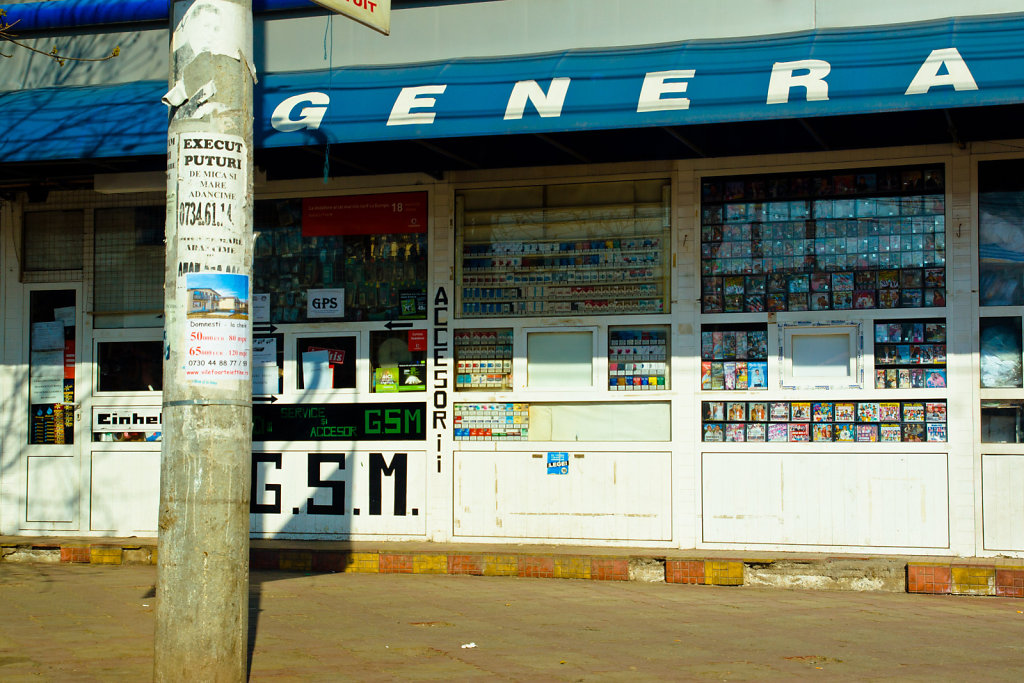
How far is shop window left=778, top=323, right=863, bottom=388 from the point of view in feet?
30.1

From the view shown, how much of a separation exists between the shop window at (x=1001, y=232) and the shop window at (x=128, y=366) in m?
7.66

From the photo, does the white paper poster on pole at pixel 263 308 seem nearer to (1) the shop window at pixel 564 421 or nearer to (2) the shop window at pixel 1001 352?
(1) the shop window at pixel 564 421

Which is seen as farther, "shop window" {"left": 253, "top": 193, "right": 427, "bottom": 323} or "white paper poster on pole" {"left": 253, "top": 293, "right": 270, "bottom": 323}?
"white paper poster on pole" {"left": 253, "top": 293, "right": 270, "bottom": 323}

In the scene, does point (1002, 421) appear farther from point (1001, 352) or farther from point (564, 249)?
point (564, 249)

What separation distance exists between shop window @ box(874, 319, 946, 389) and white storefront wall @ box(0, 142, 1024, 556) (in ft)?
0.28

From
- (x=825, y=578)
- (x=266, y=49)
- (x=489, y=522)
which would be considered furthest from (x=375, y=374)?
(x=825, y=578)

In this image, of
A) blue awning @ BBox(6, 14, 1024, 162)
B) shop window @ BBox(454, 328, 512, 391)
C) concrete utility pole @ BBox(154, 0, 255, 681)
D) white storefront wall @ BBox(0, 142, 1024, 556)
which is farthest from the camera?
shop window @ BBox(454, 328, 512, 391)

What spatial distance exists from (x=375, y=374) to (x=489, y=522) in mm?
1778

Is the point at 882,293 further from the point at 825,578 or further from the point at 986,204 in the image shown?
the point at 825,578

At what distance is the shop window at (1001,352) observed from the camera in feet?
28.9

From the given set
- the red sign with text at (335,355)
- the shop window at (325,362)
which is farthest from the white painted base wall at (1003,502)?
the red sign with text at (335,355)

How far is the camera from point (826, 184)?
930cm

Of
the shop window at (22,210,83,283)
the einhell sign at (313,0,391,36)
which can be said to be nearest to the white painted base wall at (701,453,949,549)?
the einhell sign at (313,0,391,36)

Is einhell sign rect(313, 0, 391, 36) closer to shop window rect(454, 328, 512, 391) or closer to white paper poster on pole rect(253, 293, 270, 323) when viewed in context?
shop window rect(454, 328, 512, 391)
